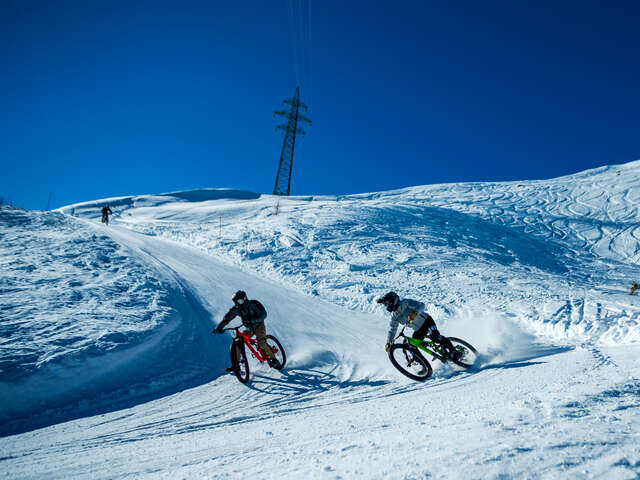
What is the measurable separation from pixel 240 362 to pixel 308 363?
1734mm

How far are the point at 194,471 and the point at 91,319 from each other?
21.2ft

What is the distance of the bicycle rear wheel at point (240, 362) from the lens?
7.09 meters

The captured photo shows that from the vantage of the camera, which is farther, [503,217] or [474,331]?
[503,217]

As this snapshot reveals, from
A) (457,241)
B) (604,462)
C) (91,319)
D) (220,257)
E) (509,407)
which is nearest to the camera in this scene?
(604,462)

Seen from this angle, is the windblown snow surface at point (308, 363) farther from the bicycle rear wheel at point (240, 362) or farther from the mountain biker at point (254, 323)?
the mountain biker at point (254, 323)

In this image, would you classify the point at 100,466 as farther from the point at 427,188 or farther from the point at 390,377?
the point at 427,188

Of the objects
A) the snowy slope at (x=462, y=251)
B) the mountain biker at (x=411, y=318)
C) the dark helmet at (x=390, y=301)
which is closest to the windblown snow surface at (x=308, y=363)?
the snowy slope at (x=462, y=251)

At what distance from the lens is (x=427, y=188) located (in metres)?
44.4

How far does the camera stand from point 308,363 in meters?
8.09

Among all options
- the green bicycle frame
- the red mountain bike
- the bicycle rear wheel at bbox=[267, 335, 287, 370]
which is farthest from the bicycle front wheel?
the red mountain bike

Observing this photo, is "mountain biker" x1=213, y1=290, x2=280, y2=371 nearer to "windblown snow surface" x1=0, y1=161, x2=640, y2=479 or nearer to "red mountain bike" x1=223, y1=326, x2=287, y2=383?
"red mountain bike" x1=223, y1=326, x2=287, y2=383

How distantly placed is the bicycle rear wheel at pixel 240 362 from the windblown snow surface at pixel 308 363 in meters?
0.25

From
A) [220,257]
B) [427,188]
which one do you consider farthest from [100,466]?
[427,188]

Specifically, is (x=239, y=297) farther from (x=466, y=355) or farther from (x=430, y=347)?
(x=466, y=355)
